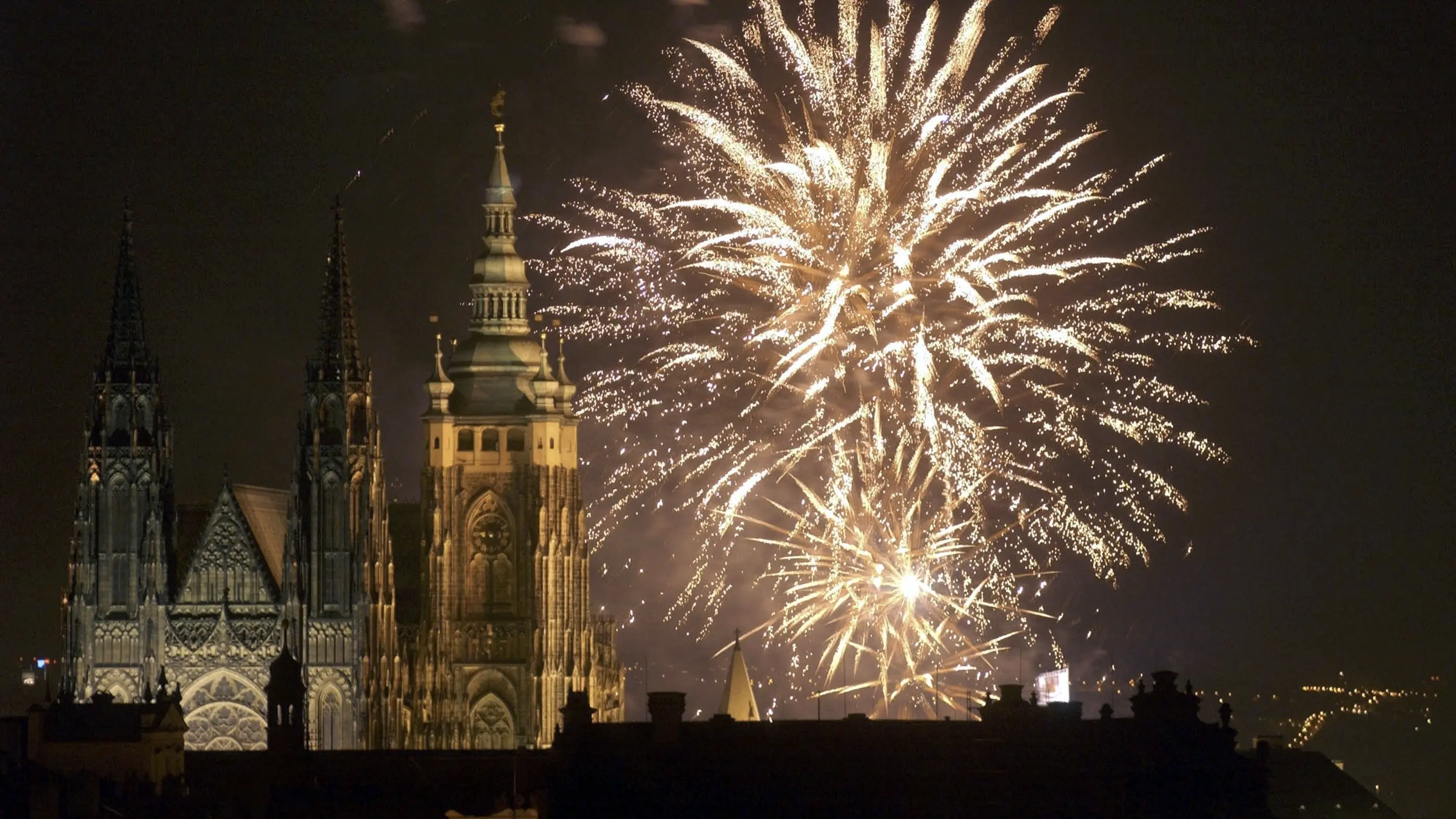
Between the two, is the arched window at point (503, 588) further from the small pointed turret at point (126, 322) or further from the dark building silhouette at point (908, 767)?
the dark building silhouette at point (908, 767)

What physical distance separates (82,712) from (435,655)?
82.3 feet

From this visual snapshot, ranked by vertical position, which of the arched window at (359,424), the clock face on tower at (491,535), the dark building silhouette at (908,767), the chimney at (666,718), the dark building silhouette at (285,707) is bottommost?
the dark building silhouette at (908,767)

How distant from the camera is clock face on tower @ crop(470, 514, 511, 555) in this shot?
134 meters

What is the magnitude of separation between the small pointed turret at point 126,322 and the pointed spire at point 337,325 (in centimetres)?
540

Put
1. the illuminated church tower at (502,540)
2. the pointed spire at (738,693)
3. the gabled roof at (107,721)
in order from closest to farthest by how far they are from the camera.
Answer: the gabled roof at (107,721), the pointed spire at (738,693), the illuminated church tower at (502,540)

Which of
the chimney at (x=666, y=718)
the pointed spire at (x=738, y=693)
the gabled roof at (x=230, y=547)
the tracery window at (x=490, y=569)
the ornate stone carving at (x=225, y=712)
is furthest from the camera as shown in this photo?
the tracery window at (x=490, y=569)

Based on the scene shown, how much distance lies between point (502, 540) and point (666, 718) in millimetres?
51486

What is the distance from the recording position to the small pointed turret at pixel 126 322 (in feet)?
412

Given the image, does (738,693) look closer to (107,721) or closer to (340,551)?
(340,551)

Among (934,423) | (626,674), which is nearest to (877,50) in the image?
(934,423)

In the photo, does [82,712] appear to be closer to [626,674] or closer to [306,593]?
[306,593]

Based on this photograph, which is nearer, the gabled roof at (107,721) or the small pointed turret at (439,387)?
the gabled roof at (107,721)

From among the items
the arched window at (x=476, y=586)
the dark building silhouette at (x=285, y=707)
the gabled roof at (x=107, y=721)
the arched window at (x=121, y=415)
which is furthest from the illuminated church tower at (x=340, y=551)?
the dark building silhouette at (x=285, y=707)

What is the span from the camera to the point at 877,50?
313ft
